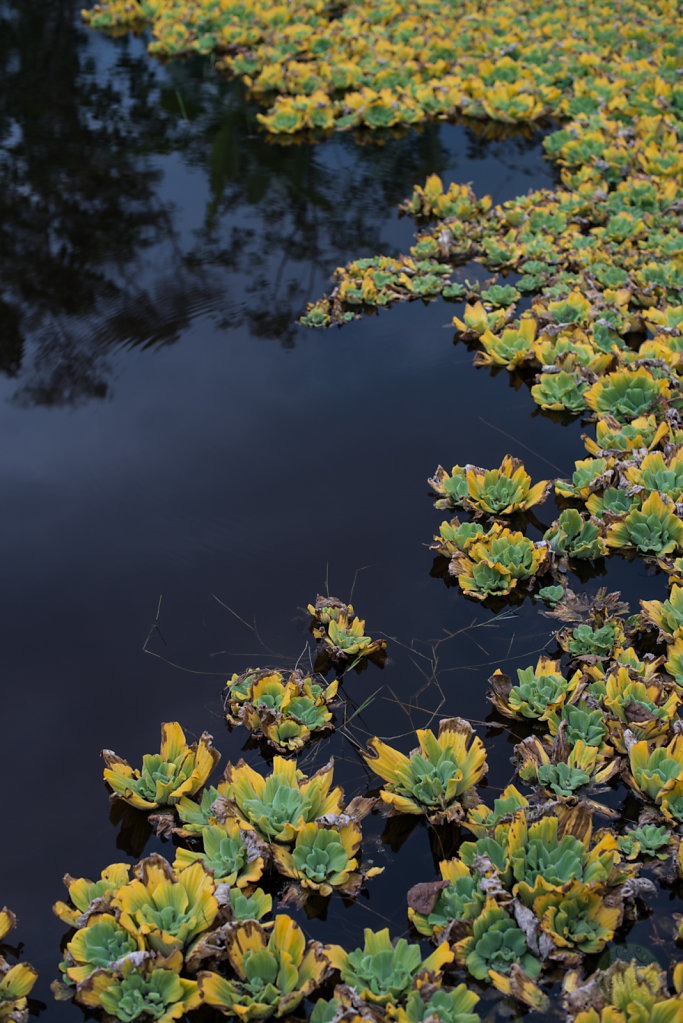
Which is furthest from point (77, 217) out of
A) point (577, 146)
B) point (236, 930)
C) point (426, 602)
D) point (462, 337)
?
point (236, 930)

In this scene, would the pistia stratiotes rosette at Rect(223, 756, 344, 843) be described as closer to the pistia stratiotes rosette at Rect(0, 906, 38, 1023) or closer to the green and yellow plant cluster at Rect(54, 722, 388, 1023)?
the green and yellow plant cluster at Rect(54, 722, 388, 1023)

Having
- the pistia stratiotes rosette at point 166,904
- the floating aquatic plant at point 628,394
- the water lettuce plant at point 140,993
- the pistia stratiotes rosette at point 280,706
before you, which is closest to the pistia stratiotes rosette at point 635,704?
the pistia stratiotes rosette at point 280,706

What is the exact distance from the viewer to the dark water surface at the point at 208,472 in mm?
2373

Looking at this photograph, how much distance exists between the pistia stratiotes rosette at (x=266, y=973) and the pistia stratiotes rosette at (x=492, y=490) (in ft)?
5.65

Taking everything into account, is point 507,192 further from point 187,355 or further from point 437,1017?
point 437,1017

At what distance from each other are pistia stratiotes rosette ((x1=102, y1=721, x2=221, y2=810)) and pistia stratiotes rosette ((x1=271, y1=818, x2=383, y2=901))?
295 millimetres

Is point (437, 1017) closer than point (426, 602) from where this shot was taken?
Yes

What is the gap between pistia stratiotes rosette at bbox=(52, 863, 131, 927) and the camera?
6.24ft

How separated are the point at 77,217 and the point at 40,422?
219 centimetres

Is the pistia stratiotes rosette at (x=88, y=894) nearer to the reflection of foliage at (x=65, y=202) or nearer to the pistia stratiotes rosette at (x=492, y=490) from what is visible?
the pistia stratiotes rosette at (x=492, y=490)

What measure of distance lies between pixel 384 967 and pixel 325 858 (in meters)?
0.31

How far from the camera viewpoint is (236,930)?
6.01 feet

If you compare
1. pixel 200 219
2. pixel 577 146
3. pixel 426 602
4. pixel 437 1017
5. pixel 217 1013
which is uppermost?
pixel 577 146

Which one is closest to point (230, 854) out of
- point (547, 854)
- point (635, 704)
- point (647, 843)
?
point (547, 854)
